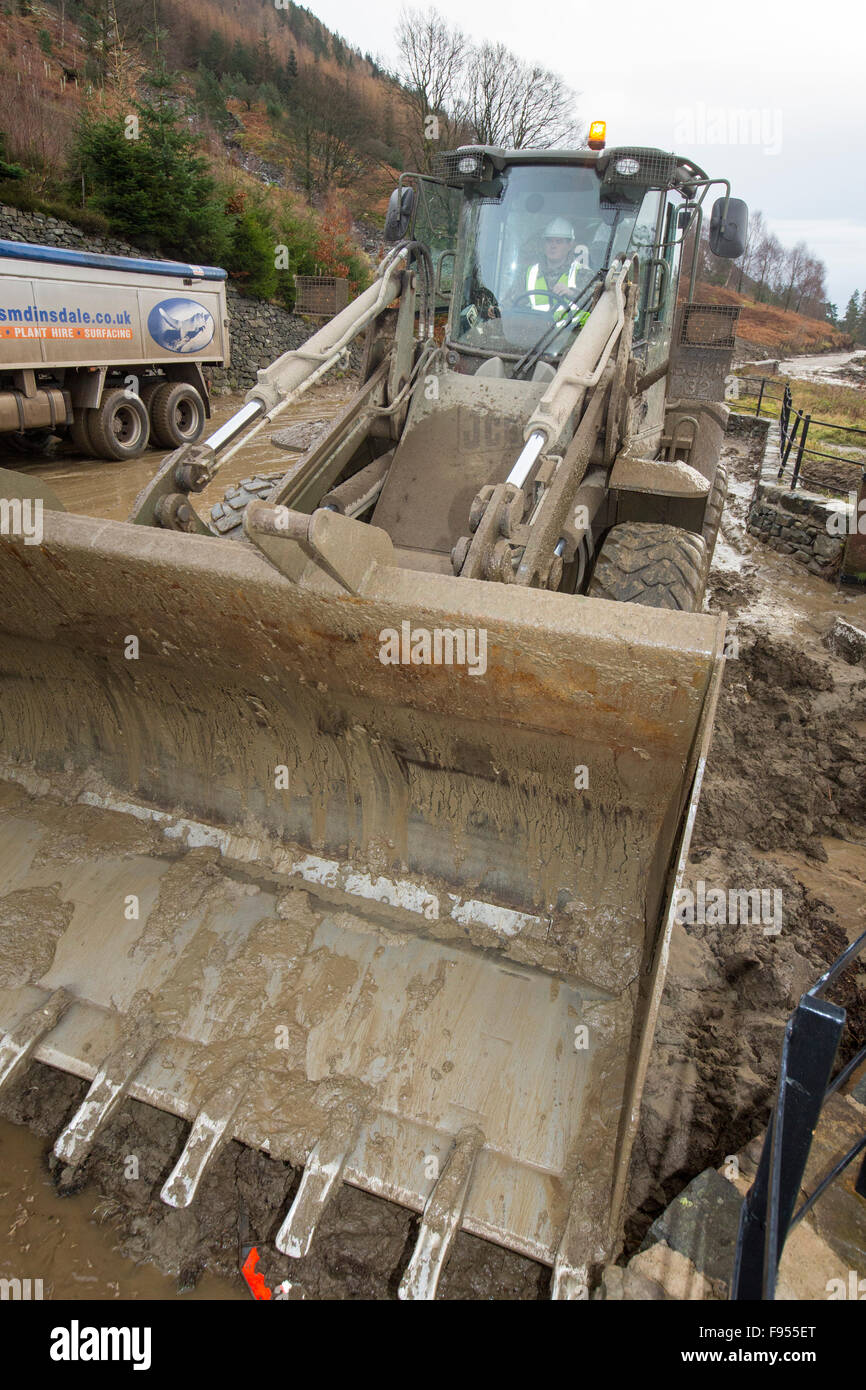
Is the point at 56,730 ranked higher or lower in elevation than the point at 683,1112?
higher

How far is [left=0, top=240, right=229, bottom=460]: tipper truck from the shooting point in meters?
8.52

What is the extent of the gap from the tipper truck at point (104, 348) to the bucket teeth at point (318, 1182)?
29.3ft

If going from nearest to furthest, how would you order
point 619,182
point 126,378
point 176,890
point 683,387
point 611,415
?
point 176,890, point 611,415, point 619,182, point 683,387, point 126,378

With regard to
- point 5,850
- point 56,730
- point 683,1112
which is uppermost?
point 56,730

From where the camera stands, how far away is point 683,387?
6.44 meters

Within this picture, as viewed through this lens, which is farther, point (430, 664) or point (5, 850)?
point (5, 850)

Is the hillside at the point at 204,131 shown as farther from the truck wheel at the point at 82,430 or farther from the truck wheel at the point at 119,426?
the truck wheel at the point at 82,430

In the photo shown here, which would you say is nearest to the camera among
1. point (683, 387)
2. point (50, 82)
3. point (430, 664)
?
point (430, 664)

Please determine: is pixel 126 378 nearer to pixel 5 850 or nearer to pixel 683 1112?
pixel 5 850

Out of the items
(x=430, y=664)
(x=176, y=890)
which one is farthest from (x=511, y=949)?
(x=176, y=890)

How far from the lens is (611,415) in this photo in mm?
3477

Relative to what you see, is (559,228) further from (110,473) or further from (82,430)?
(82,430)

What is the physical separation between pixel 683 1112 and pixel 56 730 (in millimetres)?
2555

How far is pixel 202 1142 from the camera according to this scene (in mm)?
2041
